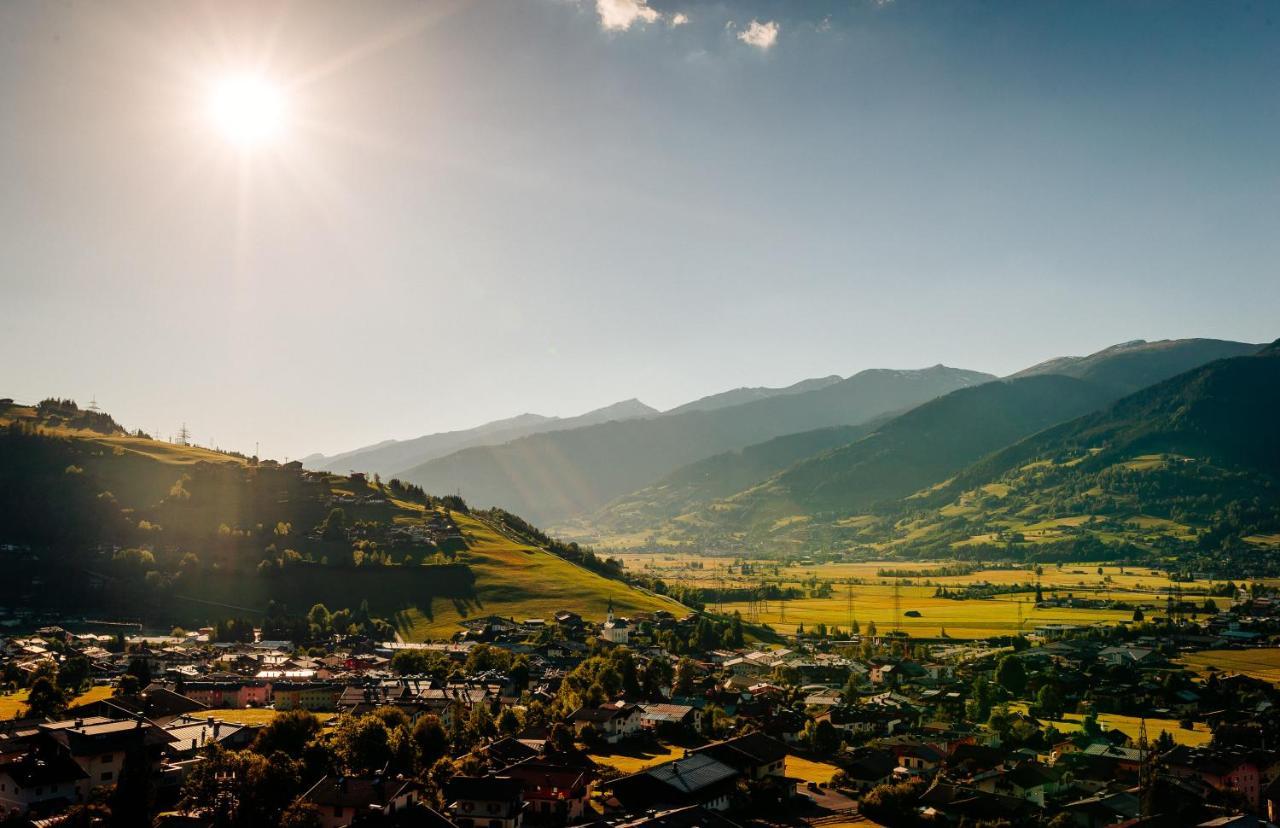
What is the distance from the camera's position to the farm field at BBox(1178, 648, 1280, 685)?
309 ft

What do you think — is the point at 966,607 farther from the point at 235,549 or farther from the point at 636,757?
the point at 235,549

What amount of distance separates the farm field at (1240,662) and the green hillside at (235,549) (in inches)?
2873

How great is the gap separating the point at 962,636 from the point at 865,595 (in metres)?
58.5

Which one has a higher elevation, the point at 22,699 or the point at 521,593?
the point at 22,699

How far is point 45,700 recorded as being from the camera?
212ft

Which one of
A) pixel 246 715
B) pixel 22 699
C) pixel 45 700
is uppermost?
pixel 45 700

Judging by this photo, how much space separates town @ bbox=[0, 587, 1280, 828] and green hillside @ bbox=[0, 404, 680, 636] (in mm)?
13948

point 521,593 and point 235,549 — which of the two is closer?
point 521,593

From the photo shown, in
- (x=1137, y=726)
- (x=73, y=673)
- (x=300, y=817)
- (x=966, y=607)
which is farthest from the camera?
(x=966, y=607)

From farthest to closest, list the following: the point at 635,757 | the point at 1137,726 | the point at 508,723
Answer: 1. the point at 1137,726
2. the point at 508,723
3. the point at 635,757

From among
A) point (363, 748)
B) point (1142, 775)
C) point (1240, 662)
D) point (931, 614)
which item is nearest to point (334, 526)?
point (931, 614)

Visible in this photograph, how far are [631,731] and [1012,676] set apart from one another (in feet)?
139

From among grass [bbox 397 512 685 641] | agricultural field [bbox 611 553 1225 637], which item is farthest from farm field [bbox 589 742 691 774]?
agricultural field [bbox 611 553 1225 637]

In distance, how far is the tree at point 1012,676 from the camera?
91.2 metres
